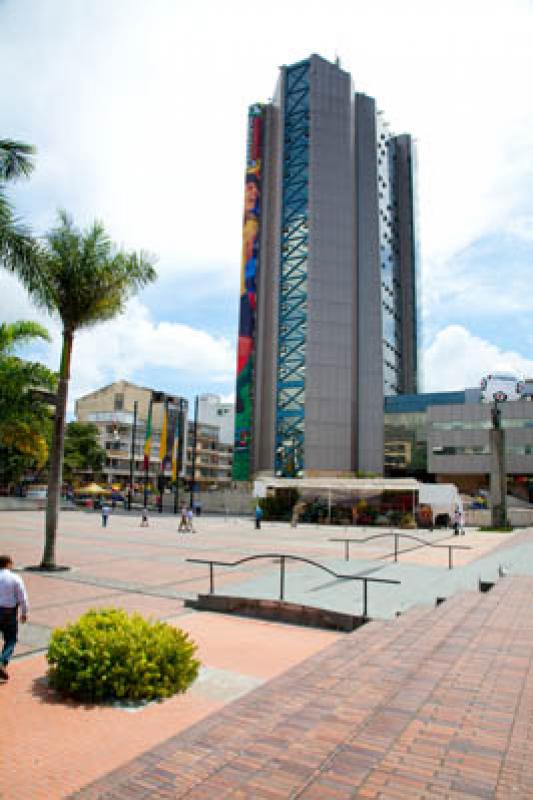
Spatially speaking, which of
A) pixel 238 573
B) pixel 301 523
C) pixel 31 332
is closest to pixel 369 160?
pixel 301 523

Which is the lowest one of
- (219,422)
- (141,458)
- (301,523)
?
(301,523)

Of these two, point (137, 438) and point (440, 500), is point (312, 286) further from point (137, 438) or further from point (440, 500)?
point (440, 500)

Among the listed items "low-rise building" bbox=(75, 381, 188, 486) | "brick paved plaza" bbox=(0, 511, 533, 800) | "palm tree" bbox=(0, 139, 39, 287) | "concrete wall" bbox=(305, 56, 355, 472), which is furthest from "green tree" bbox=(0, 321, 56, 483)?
"low-rise building" bbox=(75, 381, 188, 486)

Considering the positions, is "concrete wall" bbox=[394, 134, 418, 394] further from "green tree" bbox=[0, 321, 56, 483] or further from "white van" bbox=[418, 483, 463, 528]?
"green tree" bbox=[0, 321, 56, 483]

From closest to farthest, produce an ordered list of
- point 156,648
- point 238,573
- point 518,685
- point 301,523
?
point 518,685 < point 156,648 < point 238,573 < point 301,523

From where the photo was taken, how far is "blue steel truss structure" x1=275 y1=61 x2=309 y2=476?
2913 inches

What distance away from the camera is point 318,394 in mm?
73250

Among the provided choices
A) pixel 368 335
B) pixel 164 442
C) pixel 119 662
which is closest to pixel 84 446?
pixel 164 442

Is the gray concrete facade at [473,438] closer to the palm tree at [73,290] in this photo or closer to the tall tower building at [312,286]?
the tall tower building at [312,286]

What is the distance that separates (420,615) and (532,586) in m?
3.74

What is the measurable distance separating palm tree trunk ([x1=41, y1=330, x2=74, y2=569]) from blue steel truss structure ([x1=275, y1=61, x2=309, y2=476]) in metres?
57.0

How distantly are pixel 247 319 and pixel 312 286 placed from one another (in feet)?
32.7

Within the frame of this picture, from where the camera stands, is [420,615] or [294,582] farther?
[294,582]

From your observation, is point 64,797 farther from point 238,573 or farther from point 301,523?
point 301,523
